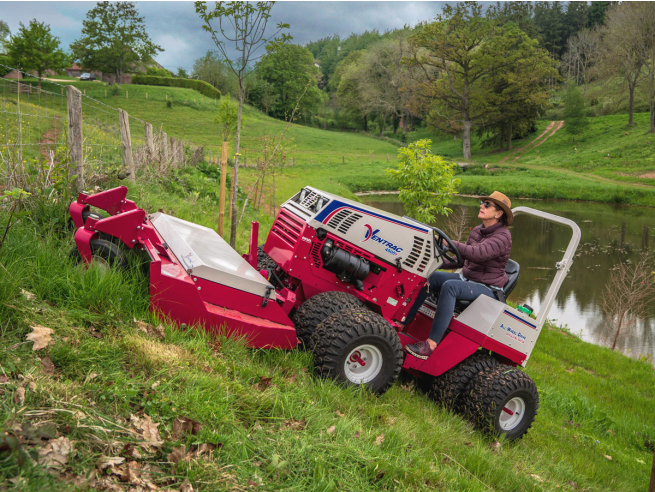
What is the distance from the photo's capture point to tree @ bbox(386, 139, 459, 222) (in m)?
12.0

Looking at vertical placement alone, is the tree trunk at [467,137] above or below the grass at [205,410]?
above

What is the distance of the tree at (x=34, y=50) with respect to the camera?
49.8 meters

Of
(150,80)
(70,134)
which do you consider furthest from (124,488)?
(150,80)

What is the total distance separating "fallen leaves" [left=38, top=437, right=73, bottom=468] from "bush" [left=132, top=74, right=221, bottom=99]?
66207 millimetres

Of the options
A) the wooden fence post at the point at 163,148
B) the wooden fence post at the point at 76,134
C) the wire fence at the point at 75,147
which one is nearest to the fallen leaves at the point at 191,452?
the wire fence at the point at 75,147

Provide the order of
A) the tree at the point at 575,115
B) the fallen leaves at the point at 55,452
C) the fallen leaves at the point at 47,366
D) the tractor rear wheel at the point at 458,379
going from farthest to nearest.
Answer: the tree at the point at 575,115
the tractor rear wheel at the point at 458,379
the fallen leaves at the point at 47,366
the fallen leaves at the point at 55,452

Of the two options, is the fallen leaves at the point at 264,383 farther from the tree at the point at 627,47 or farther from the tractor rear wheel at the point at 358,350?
the tree at the point at 627,47

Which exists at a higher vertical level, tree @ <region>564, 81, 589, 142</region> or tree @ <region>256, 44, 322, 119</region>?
tree @ <region>256, 44, 322, 119</region>

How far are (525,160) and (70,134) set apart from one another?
48094 millimetres

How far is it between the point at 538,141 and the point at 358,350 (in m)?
55.4

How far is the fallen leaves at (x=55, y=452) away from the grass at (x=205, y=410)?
0.13 ft

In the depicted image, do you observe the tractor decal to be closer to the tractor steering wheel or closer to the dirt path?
the tractor steering wheel

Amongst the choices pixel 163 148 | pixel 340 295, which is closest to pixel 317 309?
pixel 340 295

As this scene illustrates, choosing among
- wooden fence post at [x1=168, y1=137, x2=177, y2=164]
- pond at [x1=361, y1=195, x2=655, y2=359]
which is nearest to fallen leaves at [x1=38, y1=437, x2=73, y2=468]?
wooden fence post at [x1=168, y1=137, x2=177, y2=164]
